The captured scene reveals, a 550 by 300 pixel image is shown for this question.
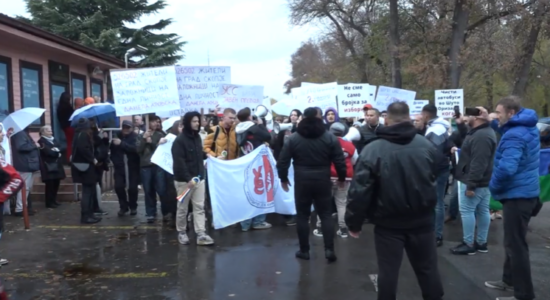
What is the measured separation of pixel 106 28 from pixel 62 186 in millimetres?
20252

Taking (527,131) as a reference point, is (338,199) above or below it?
below

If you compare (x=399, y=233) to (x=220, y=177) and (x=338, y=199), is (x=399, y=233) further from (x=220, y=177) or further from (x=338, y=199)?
(x=220, y=177)

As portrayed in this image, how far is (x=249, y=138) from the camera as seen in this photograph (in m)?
A: 9.30

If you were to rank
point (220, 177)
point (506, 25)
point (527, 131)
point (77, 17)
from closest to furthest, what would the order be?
point (527, 131) → point (220, 177) → point (506, 25) → point (77, 17)

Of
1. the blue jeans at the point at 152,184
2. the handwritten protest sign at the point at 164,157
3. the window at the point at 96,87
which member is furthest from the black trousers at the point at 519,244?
the window at the point at 96,87

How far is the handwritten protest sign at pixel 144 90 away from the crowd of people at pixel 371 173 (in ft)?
1.40

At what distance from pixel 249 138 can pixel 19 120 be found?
13.5ft

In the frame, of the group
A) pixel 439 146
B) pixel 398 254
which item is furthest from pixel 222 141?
pixel 398 254

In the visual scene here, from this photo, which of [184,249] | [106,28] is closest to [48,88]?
[184,249]

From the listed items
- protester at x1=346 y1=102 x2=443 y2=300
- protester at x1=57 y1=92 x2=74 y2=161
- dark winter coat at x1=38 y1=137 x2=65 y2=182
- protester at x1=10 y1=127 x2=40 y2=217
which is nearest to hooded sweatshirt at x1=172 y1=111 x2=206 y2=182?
protester at x1=346 y1=102 x2=443 y2=300

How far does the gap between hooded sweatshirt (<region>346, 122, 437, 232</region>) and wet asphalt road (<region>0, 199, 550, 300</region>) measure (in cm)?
149

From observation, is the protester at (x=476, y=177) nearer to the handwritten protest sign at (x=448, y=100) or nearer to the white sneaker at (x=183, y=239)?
the white sneaker at (x=183, y=239)

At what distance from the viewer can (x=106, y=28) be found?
102ft

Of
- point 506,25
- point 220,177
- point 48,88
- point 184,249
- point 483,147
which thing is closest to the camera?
point 483,147
